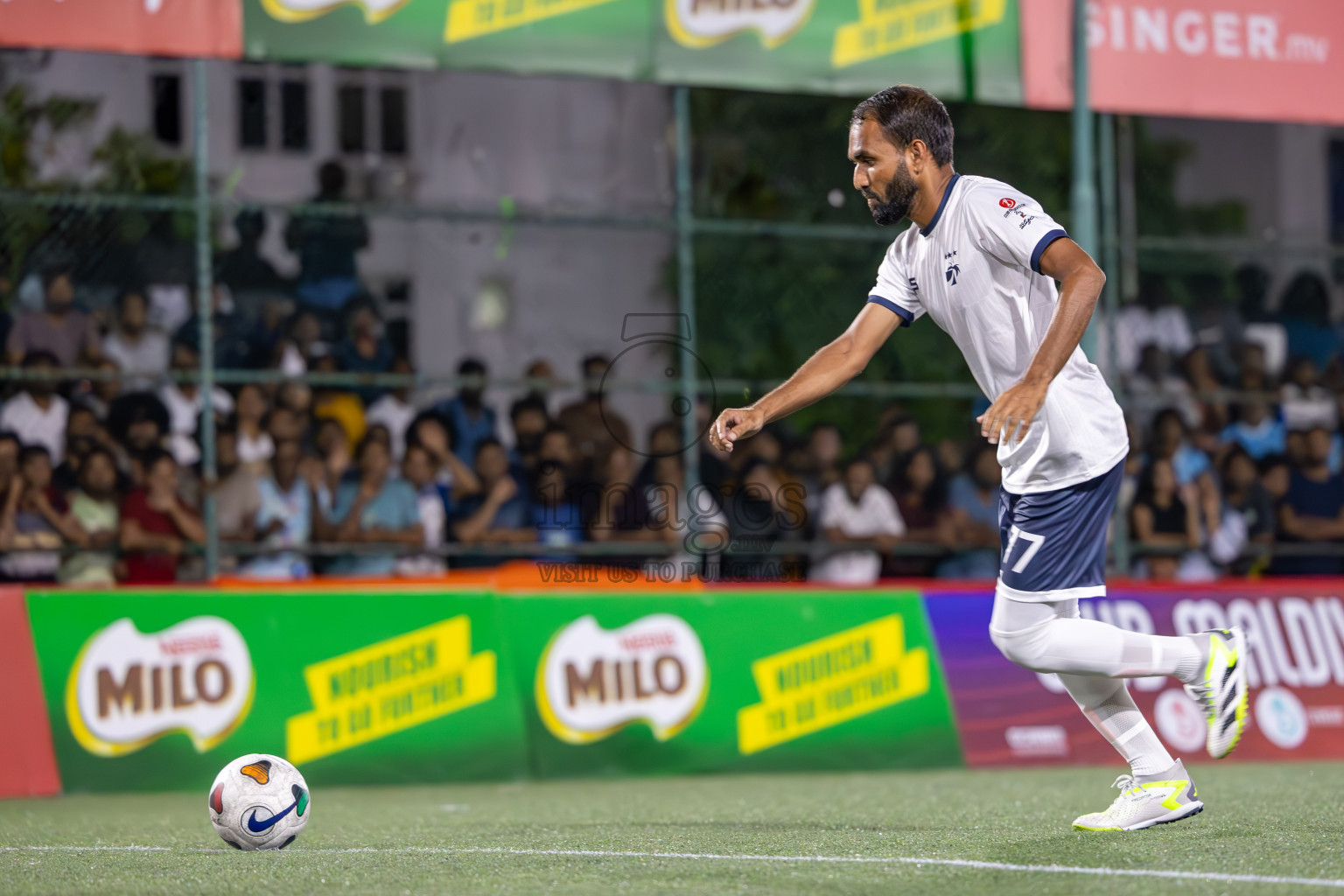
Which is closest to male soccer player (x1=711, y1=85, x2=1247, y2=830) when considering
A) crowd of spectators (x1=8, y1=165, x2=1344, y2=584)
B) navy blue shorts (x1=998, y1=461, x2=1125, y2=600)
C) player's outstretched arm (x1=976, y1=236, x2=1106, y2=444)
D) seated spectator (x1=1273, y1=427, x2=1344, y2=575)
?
navy blue shorts (x1=998, y1=461, x2=1125, y2=600)

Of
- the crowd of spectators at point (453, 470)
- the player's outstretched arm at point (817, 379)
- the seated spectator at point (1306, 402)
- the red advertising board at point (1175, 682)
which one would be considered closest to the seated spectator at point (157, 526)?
the crowd of spectators at point (453, 470)

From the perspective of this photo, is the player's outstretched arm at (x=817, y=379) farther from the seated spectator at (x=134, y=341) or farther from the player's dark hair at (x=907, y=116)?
the seated spectator at (x=134, y=341)

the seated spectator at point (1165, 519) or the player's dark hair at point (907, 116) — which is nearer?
the player's dark hair at point (907, 116)

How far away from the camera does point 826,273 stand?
1441 cm

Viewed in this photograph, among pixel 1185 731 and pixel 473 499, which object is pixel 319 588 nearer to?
pixel 473 499

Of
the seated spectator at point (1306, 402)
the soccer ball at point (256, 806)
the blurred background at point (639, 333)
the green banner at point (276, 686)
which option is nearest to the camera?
the soccer ball at point (256, 806)

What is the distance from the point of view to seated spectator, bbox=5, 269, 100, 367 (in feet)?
36.7

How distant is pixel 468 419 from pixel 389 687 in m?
2.90

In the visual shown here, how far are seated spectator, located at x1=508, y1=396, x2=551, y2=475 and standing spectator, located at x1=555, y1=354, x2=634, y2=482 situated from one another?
0.15 meters

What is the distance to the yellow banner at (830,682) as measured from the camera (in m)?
10.3

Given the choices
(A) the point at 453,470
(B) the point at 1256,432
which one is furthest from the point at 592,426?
(B) the point at 1256,432

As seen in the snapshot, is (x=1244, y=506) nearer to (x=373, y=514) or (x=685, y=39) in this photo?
(x=685, y=39)

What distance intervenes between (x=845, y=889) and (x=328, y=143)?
16.6 meters

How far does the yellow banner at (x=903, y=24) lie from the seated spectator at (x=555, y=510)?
317 cm
